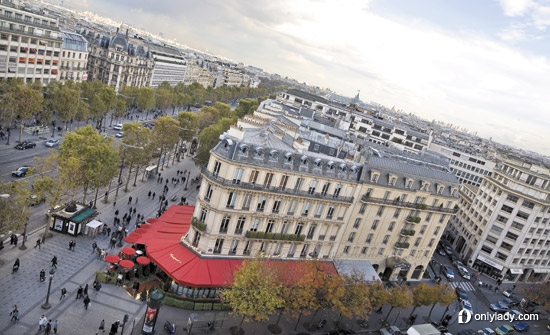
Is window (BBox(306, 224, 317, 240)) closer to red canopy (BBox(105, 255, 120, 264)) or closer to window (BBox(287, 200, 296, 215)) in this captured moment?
window (BBox(287, 200, 296, 215))

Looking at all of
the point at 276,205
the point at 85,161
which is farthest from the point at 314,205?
→ the point at 85,161

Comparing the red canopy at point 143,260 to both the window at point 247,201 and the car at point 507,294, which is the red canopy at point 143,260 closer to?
the window at point 247,201

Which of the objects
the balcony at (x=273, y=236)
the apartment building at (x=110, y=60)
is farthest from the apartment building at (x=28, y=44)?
the balcony at (x=273, y=236)

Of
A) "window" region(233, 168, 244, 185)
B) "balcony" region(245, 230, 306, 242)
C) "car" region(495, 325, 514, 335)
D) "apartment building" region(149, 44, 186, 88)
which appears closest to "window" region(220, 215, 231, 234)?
"balcony" region(245, 230, 306, 242)

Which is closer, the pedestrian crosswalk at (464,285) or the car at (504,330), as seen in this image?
the car at (504,330)

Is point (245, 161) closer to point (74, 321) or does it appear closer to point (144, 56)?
point (74, 321)
